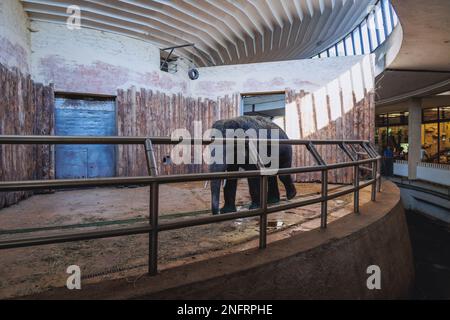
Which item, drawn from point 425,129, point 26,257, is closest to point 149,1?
point 26,257

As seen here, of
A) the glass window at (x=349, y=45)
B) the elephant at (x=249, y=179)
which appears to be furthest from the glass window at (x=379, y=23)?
the elephant at (x=249, y=179)

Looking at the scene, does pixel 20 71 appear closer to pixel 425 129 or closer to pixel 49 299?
pixel 49 299

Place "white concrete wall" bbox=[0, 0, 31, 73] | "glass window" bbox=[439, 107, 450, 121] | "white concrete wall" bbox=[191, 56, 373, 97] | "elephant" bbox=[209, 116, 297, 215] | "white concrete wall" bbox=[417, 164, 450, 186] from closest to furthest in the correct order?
"elephant" bbox=[209, 116, 297, 215], "white concrete wall" bbox=[0, 0, 31, 73], "white concrete wall" bbox=[191, 56, 373, 97], "white concrete wall" bbox=[417, 164, 450, 186], "glass window" bbox=[439, 107, 450, 121]

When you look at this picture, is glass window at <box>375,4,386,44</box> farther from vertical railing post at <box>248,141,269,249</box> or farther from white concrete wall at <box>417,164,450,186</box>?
vertical railing post at <box>248,141,269,249</box>

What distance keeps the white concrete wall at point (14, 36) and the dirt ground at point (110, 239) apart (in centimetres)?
266

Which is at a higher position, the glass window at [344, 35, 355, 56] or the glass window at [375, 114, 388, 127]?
the glass window at [344, 35, 355, 56]

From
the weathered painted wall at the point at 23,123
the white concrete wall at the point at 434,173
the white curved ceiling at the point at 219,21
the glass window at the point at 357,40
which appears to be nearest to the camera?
the weathered painted wall at the point at 23,123

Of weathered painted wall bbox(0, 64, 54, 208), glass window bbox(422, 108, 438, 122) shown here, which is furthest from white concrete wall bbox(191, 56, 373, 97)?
glass window bbox(422, 108, 438, 122)

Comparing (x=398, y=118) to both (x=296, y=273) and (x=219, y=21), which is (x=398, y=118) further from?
(x=296, y=273)

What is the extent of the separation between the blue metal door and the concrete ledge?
6276 mm

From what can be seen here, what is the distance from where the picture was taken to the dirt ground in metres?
2.21

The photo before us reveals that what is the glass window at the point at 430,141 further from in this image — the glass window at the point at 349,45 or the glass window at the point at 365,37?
the glass window at the point at 349,45

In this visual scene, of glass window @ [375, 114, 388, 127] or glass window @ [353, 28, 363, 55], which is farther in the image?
glass window @ [375, 114, 388, 127]

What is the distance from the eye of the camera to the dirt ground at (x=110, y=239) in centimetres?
221
